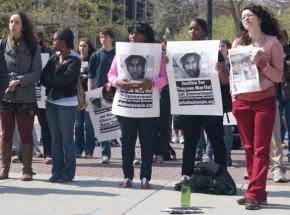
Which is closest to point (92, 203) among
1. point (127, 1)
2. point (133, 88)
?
point (133, 88)

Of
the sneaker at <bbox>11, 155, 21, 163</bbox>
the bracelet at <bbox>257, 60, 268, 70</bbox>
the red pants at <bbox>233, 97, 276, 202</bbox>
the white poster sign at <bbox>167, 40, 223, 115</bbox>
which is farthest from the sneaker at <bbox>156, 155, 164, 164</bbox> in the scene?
the bracelet at <bbox>257, 60, 268, 70</bbox>

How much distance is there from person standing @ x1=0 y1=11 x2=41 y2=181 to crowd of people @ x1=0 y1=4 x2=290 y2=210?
0.04ft

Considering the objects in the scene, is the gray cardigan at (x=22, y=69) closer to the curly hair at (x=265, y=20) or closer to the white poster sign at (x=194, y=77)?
the white poster sign at (x=194, y=77)

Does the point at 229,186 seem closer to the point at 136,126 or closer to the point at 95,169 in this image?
the point at 136,126

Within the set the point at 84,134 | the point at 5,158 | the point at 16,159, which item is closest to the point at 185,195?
the point at 5,158

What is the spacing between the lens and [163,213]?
7.67 metres

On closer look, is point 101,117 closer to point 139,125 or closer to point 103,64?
point 103,64

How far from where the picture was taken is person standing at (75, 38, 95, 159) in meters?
12.5

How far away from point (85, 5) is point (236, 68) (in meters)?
30.1

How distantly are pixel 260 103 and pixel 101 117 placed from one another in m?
4.22

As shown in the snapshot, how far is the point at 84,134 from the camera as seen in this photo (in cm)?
1287

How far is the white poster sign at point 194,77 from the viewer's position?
28.6 ft

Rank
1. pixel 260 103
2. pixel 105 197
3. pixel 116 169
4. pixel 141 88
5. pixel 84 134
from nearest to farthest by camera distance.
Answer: pixel 260 103 < pixel 105 197 < pixel 141 88 < pixel 116 169 < pixel 84 134

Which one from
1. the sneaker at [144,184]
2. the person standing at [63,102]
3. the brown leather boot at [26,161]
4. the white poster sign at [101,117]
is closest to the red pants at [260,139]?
the sneaker at [144,184]
